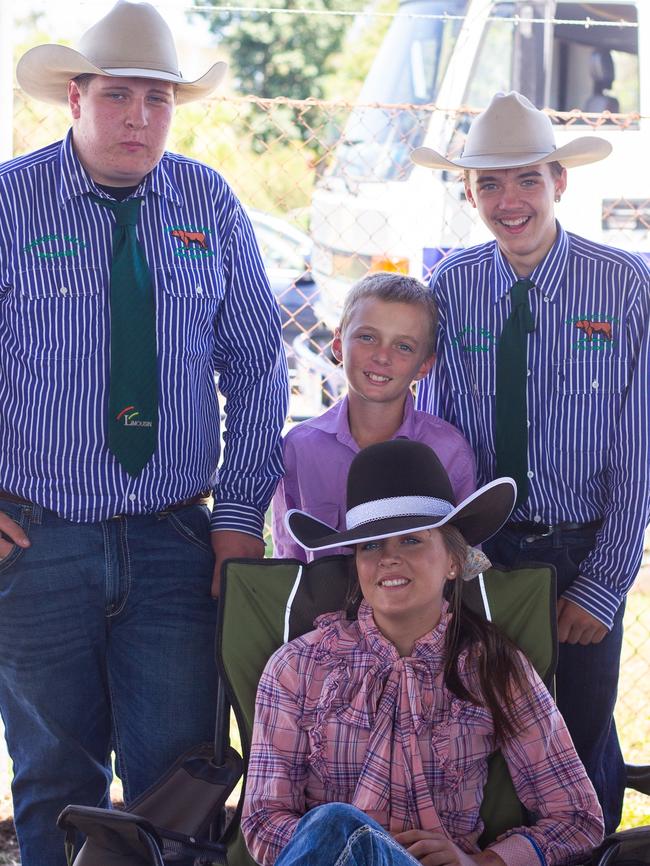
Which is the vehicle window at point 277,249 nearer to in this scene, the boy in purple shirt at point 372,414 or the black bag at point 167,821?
the boy in purple shirt at point 372,414

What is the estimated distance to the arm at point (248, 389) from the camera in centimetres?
305

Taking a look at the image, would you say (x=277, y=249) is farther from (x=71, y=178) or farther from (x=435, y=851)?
(x=435, y=851)

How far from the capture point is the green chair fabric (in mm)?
2822

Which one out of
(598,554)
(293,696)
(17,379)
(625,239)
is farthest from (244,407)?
(625,239)

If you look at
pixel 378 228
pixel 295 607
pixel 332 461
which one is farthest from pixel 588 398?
pixel 378 228

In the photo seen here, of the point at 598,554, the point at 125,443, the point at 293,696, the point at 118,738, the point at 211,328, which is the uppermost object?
the point at 211,328

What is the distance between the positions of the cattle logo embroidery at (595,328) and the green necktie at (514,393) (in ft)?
0.44

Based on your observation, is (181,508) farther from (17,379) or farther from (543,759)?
(543,759)

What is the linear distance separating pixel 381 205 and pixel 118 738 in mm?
4215

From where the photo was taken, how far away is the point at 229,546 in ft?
9.87

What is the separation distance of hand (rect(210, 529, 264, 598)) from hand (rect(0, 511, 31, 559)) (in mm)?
473

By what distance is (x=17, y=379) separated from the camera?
2834 mm

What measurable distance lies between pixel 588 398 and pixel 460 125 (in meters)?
3.87

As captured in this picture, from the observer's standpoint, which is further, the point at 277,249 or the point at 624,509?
the point at 277,249
